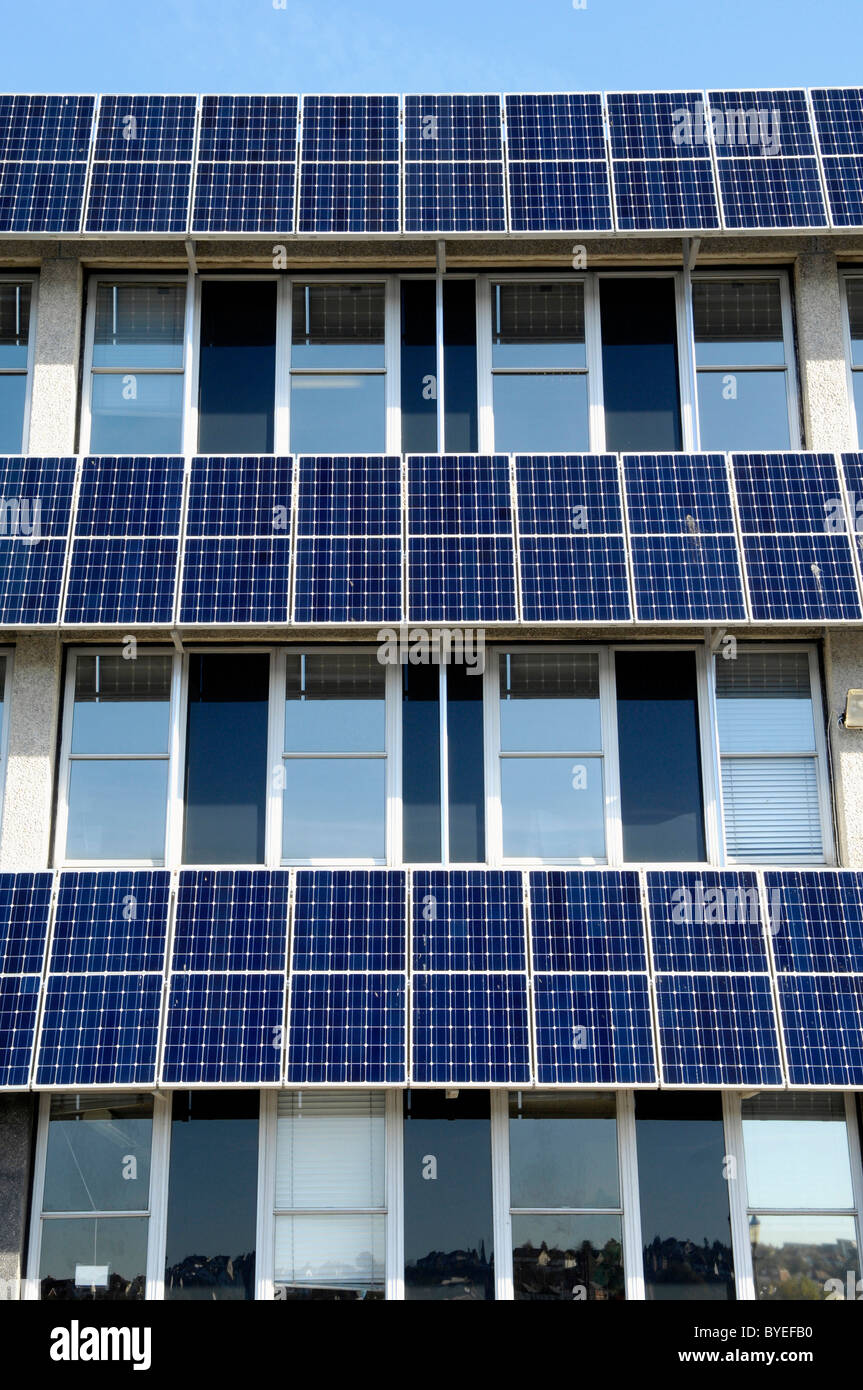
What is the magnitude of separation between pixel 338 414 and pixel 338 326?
890mm

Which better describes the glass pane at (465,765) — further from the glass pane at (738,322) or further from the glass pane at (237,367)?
the glass pane at (738,322)

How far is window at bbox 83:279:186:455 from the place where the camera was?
1362 centimetres

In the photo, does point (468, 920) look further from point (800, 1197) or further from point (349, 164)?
point (349, 164)

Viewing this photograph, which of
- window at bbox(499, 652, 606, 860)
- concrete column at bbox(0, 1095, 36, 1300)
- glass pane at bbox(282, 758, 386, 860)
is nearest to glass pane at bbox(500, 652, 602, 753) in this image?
window at bbox(499, 652, 606, 860)

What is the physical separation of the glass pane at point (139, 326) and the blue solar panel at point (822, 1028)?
7901mm

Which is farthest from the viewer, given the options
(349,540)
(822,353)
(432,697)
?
(822,353)

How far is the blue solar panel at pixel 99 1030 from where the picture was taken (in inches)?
450

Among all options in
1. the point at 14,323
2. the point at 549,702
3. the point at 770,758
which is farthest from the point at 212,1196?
the point at 14,323

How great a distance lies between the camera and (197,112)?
1378cm

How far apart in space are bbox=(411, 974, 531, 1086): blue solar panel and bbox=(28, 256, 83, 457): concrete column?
230 inches

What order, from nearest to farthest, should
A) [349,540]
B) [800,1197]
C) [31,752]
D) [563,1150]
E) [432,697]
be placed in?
[800,1197]
[563,1150]
[31,752]
[349,540]
[432,697]

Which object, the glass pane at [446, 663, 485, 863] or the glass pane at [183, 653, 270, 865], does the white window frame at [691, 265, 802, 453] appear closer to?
the glass pane at [446, 663, 485, 863]

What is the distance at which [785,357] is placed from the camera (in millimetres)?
13781

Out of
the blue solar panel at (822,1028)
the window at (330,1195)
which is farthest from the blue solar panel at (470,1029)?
the blue solar panel at (822,1028)
